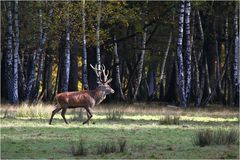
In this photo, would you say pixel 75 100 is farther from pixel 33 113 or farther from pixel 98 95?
pixel 33 113

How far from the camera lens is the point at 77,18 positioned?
1380 inches

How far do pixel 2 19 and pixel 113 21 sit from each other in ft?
26.8

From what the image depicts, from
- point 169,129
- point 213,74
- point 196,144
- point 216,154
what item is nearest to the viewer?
point 216,154

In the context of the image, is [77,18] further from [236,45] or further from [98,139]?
[98,139]

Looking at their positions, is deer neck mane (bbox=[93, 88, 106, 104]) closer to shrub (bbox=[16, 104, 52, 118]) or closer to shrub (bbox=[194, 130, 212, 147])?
shrub (bbox=[16, 104, 52, 118])

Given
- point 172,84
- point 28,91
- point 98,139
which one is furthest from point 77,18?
point 98,139

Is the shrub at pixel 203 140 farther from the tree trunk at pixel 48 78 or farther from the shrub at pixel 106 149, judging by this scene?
the tree trunk at pixel 48 78

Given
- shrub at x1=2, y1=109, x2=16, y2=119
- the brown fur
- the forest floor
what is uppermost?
the brown fur

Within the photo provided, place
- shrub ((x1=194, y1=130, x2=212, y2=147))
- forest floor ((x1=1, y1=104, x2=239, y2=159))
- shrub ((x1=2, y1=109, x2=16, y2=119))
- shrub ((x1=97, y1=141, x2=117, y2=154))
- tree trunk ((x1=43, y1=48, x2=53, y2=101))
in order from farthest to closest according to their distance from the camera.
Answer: tree trunk ((x1=43, y1=48, x2=53, y2=101)) < shrub ((x1=2, y1=109, x2=16, y2=119)) < shrub ((x1=194, y1=130, x2=212, y2=147)) < shrub ((x1=97, y1=141, x2=117, y2=154)) < forest floor ((x1=1, y1=104, x2=239, y2=159))

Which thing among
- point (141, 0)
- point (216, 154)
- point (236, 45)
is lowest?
point (216, 154)

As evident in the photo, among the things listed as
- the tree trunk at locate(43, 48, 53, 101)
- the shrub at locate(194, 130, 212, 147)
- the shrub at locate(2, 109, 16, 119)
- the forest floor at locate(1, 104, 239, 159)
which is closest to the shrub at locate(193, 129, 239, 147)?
the shrub at locate(194, 130, 212, 147)

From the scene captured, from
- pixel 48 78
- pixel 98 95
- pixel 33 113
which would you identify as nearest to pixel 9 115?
pixel 33 113

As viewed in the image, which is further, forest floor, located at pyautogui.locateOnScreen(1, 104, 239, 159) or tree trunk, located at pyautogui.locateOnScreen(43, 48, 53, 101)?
tree trunk, located at pyautogui.locateOnScreen(43, 48, 53, 101)

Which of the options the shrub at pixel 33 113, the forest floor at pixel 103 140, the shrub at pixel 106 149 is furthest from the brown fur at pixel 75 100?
the shrub at pixel 106 149
